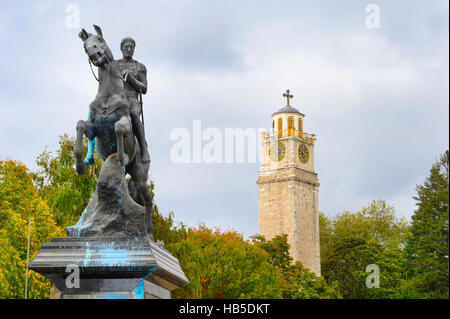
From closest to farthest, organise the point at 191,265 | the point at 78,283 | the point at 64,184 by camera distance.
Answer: the point at 78,283, the point at 64,184, the point at 191,265

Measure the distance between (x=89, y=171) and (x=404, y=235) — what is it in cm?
5547

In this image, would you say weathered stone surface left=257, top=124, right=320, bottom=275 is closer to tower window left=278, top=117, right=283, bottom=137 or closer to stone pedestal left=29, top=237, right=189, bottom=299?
tower window left=278, top=117, right=283, bottom=137

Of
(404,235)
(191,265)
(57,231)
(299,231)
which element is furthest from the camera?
(299,231)

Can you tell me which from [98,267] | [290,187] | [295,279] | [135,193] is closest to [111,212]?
[98,267]

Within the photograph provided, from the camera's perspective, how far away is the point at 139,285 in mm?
11664

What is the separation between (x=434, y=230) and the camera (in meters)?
38.4

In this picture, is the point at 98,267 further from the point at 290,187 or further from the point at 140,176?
the point at 290,187

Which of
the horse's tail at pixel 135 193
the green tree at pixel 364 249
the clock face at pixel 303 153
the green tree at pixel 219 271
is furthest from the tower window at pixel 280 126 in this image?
the horse's tail at pixel 135 193


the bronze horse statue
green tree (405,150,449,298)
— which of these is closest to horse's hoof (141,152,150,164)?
the bronze horse statue

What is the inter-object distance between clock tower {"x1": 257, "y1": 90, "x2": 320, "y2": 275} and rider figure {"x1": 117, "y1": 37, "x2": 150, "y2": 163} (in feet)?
262

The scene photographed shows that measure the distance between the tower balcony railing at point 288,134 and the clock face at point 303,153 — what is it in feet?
4.88

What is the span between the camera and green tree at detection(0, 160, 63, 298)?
96.2 ft
